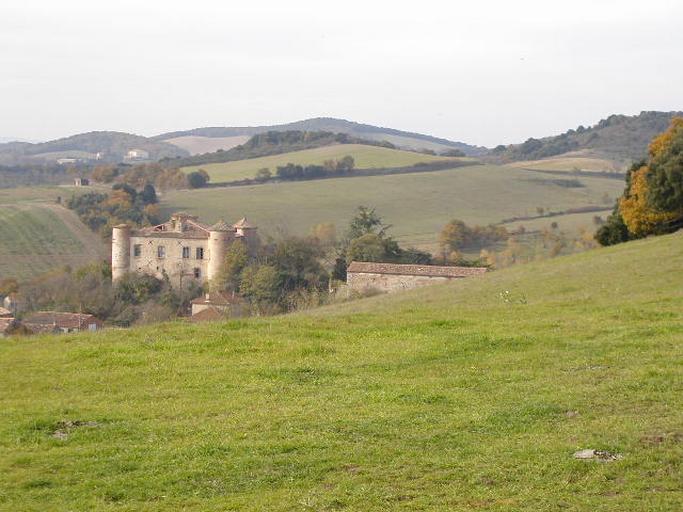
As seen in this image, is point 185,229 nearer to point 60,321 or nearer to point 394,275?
point 394,275

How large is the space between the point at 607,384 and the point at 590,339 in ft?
12.0

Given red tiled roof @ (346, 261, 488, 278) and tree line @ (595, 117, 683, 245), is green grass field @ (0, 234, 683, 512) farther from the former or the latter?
red tiled roof @ (346, 261, 488, 278)

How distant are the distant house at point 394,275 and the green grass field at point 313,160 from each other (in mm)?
60040

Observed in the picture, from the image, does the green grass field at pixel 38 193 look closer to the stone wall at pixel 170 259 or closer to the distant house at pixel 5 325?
the stone wall at pixel 170 259

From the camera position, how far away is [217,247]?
76375 mm

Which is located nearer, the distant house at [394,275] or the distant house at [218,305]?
the distant house at [218,305]

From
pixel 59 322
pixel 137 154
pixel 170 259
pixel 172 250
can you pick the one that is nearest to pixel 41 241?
pixel 170 259

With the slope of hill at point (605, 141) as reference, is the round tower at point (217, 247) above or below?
below

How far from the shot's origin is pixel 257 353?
1614 cm

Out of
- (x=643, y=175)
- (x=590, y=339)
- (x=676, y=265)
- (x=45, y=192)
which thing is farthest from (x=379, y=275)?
(x=45, y=192)

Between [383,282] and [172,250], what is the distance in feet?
82.8

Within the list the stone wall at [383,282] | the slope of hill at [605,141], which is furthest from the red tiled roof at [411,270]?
the slope of hill at [605,141]

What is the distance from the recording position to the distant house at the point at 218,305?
55594 millimetres

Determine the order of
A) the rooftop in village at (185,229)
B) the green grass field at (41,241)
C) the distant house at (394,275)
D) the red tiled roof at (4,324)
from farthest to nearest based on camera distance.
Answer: the green grass field at (41,241) → the rooftop in village at (185,229) → the distant house at (394,275) → the red tiled roof at (4,324)
